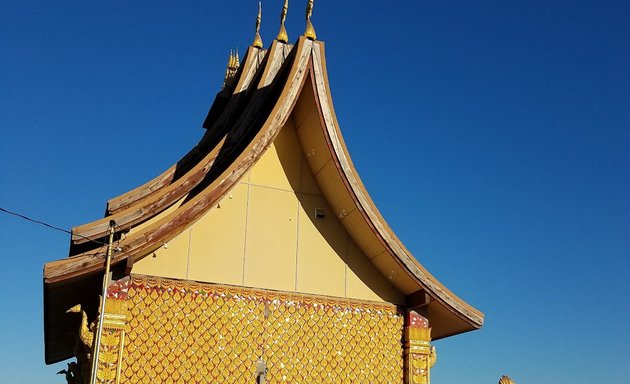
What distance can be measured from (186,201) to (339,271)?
2479 millimetres

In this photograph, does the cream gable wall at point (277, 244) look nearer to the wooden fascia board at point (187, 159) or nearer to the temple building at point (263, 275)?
the temple building at point (263, 275)

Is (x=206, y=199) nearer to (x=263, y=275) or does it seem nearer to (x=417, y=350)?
(x=263, y=275)

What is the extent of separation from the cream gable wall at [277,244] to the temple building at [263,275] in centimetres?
2

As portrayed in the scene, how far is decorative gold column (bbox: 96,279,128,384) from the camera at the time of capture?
8.27 meters

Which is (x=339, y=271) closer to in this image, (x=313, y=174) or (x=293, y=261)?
(x=293, y=261)

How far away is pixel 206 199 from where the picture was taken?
9.09 meters

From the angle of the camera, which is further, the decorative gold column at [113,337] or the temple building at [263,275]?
the temple building at [263,275]

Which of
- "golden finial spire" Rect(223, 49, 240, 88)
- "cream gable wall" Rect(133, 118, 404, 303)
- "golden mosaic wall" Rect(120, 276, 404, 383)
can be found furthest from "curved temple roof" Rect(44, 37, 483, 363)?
Answer: "golden finial spire" Rect(223, 49, 240, 88)

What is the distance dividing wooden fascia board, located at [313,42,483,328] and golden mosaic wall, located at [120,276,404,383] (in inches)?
31.0

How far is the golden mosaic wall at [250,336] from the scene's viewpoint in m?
8.73

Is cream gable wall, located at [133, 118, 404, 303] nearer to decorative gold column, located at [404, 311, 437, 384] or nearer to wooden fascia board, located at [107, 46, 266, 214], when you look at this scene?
decorative gold column, located at [404, 311, 437, 384]

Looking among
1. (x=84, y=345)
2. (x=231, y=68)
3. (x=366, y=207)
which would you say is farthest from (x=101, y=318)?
(x=231, y=68)

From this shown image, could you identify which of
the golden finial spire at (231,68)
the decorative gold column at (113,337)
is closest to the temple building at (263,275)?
the decorative gold column at (113,337)

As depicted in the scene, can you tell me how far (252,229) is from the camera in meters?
9.95
